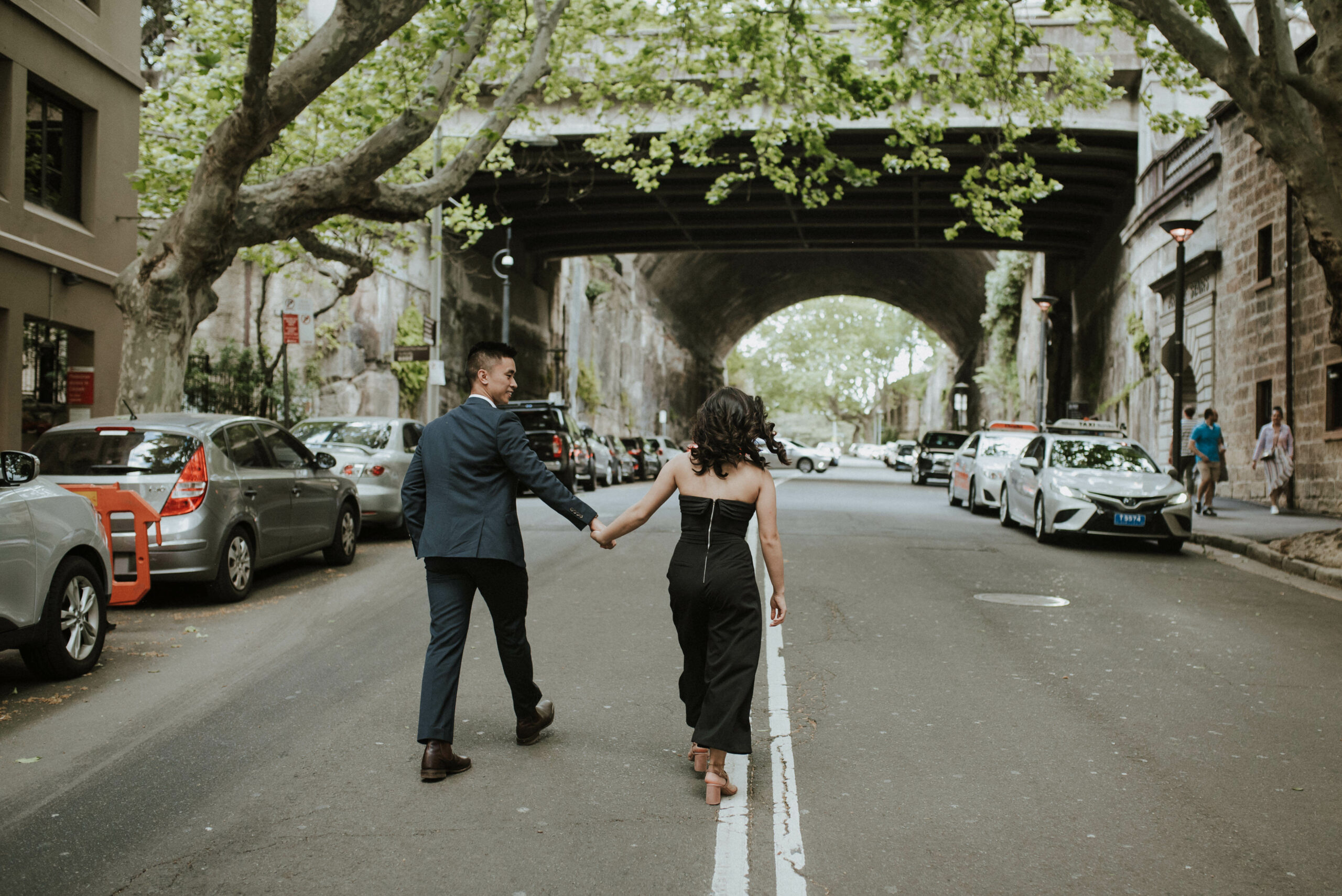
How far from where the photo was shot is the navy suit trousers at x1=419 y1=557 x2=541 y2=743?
4.67 meters

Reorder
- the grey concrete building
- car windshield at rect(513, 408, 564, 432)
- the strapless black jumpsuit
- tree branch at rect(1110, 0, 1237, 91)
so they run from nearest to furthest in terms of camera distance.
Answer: the strapless black jumpsuit
tree branch at rect(1110, 0, 1237, 91)
the grey concrete building
car windshield at rect(513, 408, 564, 432)

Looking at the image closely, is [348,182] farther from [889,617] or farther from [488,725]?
[488,725]

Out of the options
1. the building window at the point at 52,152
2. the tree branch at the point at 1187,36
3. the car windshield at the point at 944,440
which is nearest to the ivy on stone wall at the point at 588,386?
the car windshield at the point at 944,440

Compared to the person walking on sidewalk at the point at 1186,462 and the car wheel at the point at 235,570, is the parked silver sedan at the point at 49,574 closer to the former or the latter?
the car wheel at the point at 235,570

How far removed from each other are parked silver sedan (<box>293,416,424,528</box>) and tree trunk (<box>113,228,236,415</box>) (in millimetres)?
1712

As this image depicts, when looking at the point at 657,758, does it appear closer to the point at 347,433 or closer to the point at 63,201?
the point at 347,433

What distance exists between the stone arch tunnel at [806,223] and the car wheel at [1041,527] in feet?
33.2

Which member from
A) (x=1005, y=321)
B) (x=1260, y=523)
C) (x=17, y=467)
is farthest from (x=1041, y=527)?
(x=1005, y=321)

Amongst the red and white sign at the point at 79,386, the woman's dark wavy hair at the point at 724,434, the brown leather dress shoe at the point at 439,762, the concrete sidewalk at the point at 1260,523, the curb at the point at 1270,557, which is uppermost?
the red and white sign at the point at 79,386

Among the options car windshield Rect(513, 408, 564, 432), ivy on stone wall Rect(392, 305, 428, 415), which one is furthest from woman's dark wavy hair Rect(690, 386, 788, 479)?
ivy on stone wall Rect(392, 305, 428, 415)

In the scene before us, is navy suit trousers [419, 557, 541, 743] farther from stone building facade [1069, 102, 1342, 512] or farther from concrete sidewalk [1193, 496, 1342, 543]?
stone building facade [1069, 102, 1342, 512]

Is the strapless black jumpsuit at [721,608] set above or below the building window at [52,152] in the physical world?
below

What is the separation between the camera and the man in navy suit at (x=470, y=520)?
4.72 metres

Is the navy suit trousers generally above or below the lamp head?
below
